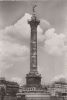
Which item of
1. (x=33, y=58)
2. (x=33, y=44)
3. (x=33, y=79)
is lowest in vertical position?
(x=33, y=79)

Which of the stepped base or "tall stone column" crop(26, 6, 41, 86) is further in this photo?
"tall stone column" crop(26, 6, 41, 86)

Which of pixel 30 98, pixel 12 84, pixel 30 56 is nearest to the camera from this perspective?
pixel 30 98

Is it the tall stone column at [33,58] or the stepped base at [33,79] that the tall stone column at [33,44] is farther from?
the stepped base at [33,79]

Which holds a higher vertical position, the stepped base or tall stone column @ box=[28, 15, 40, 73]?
tall stone column @ box=[28, 15, 40, 73]

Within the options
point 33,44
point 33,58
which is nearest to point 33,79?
point 33,58

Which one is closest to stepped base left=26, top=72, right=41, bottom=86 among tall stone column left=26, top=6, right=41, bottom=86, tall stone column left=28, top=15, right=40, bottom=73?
tall stone column left=26, top=6, right=41, bottom=86

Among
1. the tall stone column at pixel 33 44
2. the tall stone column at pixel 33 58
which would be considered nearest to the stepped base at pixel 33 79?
the tall stone column at pixel 33 58

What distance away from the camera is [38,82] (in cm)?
A: 7669

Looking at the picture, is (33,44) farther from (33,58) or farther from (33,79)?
(33,79)

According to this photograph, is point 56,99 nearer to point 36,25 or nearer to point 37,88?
point 37,88

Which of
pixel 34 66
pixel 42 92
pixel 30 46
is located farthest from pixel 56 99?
pixel 30 46

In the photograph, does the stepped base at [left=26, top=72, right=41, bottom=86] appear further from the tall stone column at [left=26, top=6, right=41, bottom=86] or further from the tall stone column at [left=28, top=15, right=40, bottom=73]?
the tall stone column at [left=28, top=15, right=40, bottom=73]

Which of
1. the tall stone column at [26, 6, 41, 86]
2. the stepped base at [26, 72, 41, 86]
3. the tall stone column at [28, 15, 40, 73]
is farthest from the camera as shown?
the tall stone column at [28, 15, 40, 73]

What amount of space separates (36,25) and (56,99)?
19267 millimetres
